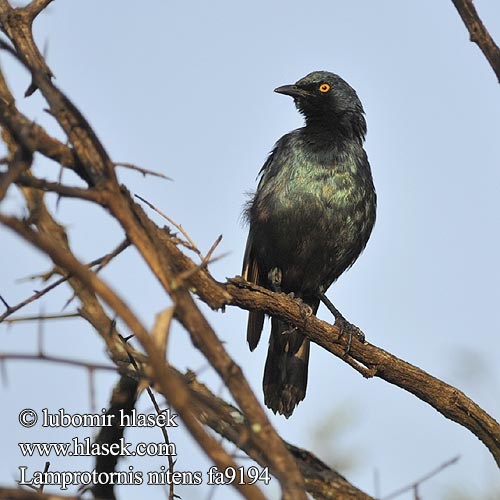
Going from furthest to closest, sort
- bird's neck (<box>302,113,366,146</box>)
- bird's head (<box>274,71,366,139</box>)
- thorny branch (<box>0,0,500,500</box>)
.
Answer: bird's head (<box>274,71,366,139</box>), bird's neck (<box>302,113,366,146</box>), thorny branch (<box>0,0,500,500</box>)

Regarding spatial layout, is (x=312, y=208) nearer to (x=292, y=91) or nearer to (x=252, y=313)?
(x=252, y=313)

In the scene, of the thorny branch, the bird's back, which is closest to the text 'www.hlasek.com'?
the thorny branch

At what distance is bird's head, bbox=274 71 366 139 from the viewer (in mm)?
7207

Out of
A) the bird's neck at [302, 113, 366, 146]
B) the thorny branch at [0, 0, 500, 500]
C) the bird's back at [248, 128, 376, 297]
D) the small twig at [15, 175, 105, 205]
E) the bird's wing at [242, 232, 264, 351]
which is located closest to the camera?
the thorny branch at [0, 0, 500, 500]

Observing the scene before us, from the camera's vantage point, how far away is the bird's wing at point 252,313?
6.78 meters

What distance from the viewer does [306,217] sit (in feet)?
21.2

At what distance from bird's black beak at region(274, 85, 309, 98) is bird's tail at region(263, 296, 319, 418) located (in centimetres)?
200

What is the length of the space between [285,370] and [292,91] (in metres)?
2.44

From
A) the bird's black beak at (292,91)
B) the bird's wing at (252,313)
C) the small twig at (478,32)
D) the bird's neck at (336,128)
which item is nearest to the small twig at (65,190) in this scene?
the small twig at (478,32)

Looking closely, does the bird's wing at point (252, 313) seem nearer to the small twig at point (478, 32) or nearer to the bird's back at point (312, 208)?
the bird's back at point (312, 208)

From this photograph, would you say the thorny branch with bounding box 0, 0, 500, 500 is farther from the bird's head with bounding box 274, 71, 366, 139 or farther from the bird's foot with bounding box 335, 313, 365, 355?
the bird's head with bounding box 274, 71, 366, 139

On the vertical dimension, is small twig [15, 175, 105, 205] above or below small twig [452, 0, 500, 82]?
below

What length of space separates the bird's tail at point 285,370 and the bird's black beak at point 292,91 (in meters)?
2.00

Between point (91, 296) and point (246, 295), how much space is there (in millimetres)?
872
